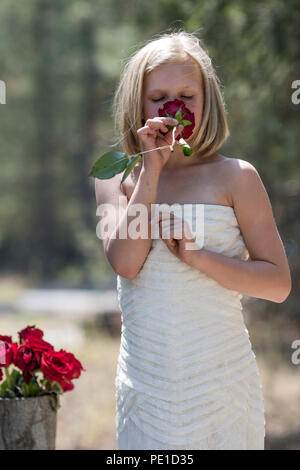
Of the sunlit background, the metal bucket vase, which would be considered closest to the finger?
the sunlit background

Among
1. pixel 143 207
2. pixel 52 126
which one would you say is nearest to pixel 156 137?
pixel 143 207

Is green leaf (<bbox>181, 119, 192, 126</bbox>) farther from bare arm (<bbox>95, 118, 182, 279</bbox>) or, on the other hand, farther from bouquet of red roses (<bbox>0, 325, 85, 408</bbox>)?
bouquet of red roses (<bbox>0, 325, 85, 408</bbox>)

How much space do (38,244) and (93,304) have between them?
9.37 m

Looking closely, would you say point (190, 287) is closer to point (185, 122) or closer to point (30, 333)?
point (185, 122)

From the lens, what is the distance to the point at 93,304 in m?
→ 12.9

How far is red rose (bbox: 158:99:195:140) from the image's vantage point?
1878 mm

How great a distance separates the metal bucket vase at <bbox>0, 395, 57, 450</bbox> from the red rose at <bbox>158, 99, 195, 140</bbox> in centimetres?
116

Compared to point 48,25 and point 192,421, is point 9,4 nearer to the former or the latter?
point 48,25


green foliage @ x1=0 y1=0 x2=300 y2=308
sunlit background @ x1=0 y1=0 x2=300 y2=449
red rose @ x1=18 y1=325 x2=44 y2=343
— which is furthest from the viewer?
green foliage @ x1=0 y1=0 x2=300 y2=308

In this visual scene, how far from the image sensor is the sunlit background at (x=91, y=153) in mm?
4863

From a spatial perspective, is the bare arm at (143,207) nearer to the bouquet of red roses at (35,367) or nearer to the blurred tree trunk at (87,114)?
the bouquet of red roses at (35,367)

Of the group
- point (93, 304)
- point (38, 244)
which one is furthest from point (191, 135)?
point (38, 244)

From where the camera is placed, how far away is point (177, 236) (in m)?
1.82

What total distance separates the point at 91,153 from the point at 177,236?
17833 millimetres
